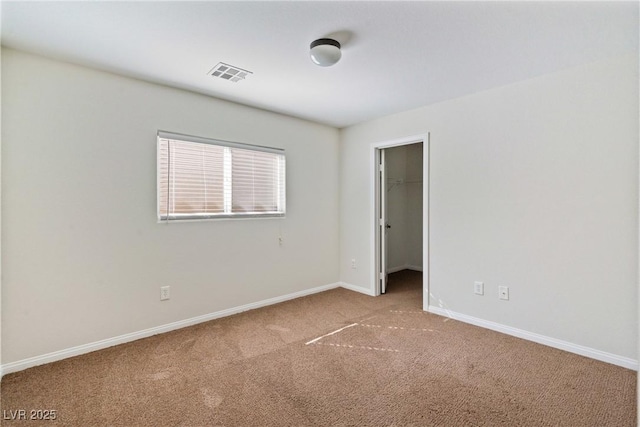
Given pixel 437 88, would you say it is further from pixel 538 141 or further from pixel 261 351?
pixel 261 351

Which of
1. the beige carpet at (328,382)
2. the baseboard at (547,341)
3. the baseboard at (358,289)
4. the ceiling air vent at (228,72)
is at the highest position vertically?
the ceiling air vent at (228,72)

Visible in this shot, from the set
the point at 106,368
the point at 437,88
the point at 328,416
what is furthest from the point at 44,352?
the point at 437,88

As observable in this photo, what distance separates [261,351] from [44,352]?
1686 mm

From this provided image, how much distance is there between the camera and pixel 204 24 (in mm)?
1967

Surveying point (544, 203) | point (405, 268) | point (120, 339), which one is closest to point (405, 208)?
point (405, 268)

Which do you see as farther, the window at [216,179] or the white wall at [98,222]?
the window at [216,179]

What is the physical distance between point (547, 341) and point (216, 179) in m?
3.55

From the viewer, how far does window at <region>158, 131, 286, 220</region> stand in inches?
119

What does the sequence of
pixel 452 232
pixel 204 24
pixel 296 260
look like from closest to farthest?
pixel 204 24 < pixel 452 232 < pixel 296 260

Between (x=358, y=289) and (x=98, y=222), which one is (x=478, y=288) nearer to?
(x=358, y=289)

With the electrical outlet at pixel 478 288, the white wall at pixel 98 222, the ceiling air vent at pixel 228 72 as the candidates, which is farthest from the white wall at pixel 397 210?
the ceiling air vent at pixel 228 72

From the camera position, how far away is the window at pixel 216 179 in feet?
9.91

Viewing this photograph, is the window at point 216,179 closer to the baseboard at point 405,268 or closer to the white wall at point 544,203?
the white wall at point 544,203

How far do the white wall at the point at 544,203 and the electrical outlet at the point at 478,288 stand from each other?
0.04m
